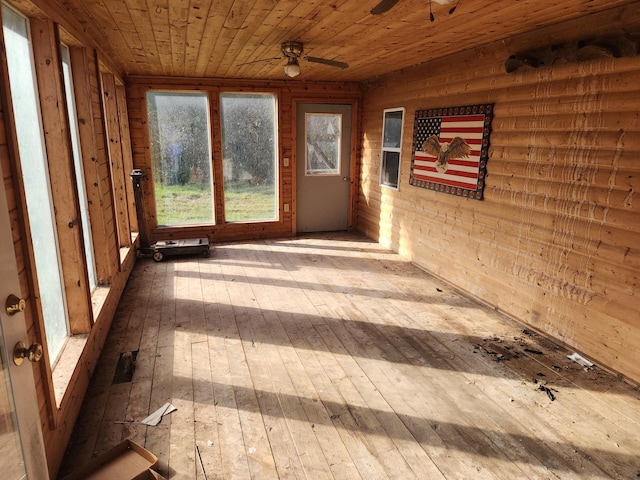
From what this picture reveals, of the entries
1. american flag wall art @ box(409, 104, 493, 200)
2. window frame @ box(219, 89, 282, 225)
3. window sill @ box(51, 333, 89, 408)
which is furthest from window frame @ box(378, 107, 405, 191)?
window sill @ box(51, 333, 89, 408)

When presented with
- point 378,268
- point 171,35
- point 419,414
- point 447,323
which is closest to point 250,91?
point 171,35

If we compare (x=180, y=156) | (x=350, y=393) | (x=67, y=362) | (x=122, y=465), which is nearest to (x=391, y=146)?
(x=180, y=156)

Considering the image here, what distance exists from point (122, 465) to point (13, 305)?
1123 millimetres

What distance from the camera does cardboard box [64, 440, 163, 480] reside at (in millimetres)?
1871

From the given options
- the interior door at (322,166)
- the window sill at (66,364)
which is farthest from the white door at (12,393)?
the interior door at (322,166)

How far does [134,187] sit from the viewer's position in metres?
5.29

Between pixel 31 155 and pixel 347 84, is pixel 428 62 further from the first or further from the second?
pixel 31 155

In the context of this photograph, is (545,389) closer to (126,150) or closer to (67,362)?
(67,362)

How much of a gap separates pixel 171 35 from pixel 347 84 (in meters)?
3.58

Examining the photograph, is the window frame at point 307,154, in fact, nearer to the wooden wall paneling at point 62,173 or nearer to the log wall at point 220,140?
the log wall at point 220,140

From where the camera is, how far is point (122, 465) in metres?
1.95

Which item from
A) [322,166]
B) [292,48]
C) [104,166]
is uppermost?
[292,48]

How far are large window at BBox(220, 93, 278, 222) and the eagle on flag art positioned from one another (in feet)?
8.50

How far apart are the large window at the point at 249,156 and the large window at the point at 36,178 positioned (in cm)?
384
